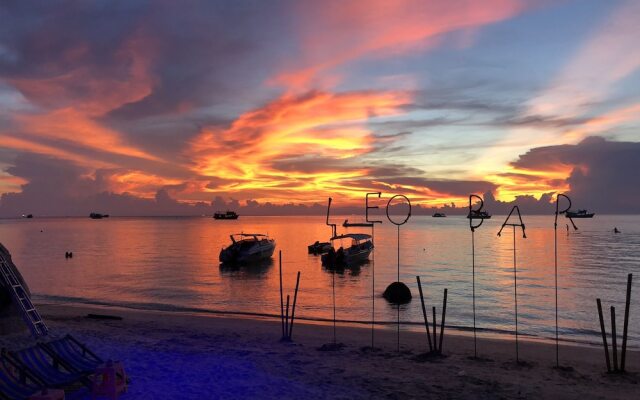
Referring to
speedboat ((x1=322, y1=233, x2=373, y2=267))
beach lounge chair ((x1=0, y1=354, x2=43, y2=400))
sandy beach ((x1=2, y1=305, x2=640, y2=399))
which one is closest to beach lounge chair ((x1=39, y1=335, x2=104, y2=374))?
sandy beach ((x1=2, y1=305, x2=640, y2=399))

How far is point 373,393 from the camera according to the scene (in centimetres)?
1145

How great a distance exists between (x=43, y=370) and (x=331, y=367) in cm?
760

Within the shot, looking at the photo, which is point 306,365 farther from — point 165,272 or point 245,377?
point 165,272

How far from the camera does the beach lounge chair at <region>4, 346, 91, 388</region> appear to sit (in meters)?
9.64

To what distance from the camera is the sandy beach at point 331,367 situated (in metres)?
11.6

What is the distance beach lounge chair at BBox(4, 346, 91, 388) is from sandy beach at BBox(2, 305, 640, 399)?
498 mm

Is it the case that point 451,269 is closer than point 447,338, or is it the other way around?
point 447,338

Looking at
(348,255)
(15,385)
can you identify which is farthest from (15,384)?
(348,255)

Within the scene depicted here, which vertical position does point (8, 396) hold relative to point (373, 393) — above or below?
above

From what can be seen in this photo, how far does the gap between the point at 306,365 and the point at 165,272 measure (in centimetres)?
4205

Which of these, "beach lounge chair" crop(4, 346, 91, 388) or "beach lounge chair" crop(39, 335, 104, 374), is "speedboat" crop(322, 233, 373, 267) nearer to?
"beach lounge chair" crop(39, 335, 104, 374)

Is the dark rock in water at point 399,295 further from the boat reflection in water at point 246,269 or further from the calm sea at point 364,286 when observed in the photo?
the boat reflection in water at point 246,269

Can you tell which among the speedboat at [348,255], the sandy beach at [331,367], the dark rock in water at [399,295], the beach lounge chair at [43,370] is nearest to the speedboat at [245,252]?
the speedboat at [348,255]

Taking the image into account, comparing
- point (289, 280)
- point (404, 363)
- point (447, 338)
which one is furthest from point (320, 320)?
point (289, 280)
